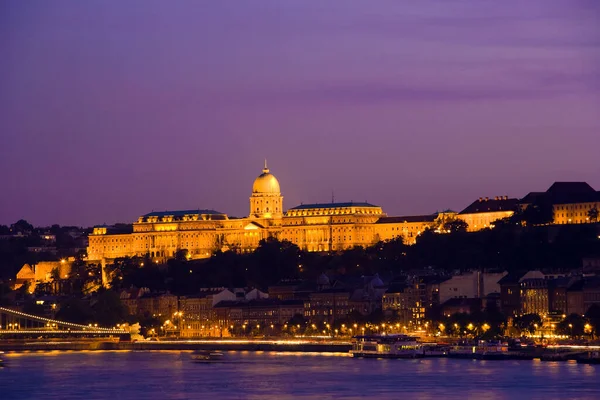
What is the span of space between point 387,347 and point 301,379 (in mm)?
12385

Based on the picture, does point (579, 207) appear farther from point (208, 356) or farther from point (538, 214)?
point (208, 356)

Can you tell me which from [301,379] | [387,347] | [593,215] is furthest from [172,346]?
[301,379]

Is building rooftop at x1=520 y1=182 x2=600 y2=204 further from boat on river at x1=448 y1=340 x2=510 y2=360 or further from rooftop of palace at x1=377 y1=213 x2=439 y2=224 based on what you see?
boat on river at x1=448 y1=340 x2=510 y2=360

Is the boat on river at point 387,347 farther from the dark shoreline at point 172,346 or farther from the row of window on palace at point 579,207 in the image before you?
the row of window on palace at point 579,207

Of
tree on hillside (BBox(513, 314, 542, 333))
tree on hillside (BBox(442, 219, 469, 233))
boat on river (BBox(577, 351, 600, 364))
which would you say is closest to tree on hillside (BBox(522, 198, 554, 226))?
tree on hillside (BBox(442, 219, 469, 233))

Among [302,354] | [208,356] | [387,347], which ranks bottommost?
[208,356]

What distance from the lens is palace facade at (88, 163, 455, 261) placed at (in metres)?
126

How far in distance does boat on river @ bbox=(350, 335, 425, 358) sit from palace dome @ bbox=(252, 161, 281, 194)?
5621 cm

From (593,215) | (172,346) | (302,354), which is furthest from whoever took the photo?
(593,215)

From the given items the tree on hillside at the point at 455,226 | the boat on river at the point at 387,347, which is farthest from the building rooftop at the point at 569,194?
the boat on river at the point at 387,347

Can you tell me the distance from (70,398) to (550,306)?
27.8 metres

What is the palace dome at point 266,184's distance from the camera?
135 m

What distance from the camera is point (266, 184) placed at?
135 meters

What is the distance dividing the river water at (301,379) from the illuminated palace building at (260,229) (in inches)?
1875
